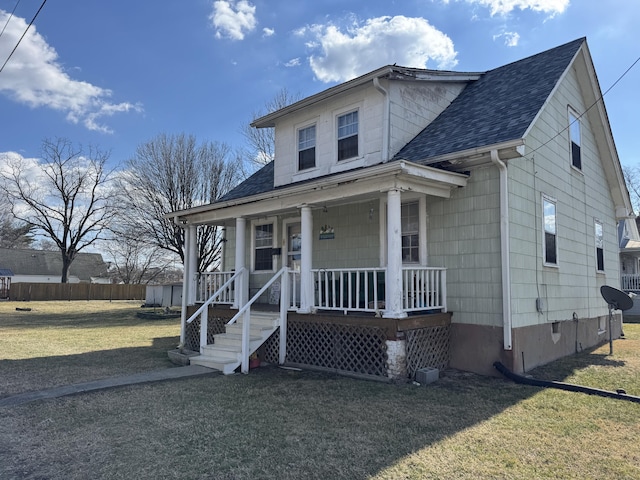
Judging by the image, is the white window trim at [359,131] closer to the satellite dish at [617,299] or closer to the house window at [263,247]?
the house window at [263,247]

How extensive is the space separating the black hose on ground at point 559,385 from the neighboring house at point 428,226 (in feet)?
0.84

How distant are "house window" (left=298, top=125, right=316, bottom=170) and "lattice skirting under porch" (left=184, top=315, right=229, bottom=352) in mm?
4109

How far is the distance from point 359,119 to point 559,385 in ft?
20.6

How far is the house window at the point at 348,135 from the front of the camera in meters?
9.75

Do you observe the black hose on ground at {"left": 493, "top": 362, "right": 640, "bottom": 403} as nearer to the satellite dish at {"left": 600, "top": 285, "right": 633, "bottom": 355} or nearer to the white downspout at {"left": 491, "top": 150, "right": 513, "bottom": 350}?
the white downspout at {"left": 491, "top": 150, "right": 513, "bottom": 350}

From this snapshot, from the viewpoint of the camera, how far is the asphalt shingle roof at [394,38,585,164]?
8039 millimetres

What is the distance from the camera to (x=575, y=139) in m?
11.0

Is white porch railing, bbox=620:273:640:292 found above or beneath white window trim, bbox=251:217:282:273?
beneath

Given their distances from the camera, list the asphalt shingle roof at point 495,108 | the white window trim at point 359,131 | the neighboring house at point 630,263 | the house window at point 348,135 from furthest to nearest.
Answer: the neighboring house at point 630,263
the house window at point 348,135
the white window trim at point 359,131
the asphalt shingle roof at point 495,108

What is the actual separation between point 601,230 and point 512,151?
7060 millimetres

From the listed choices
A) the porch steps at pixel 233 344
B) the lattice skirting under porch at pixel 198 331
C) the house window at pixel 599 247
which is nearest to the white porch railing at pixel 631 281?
the house window at pixel 599 247

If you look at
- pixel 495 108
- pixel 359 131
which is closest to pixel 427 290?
pixel 359 131

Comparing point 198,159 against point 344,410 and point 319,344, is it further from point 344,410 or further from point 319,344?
point 344,410

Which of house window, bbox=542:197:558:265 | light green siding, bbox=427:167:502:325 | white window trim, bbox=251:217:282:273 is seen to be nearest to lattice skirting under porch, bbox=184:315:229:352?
white window trim, bbox=251:217:282:273
